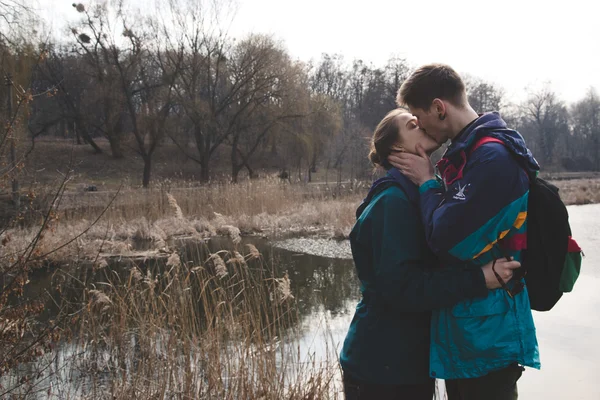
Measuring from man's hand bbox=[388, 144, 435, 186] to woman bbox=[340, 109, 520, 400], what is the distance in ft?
0.09

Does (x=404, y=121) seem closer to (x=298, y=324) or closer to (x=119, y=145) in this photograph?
(x=298, y=324)

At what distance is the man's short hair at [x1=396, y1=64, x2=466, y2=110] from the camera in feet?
5.99

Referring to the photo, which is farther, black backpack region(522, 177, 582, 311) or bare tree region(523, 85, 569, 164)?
bare tree region(523, 85, 569, 164)

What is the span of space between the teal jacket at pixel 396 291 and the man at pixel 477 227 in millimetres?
61

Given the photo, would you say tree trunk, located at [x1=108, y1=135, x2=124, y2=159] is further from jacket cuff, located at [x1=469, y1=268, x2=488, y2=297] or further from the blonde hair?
jacket cuff, located at [x1=469, y1=268, x2=488, y2=297]

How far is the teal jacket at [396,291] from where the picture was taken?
1.73m

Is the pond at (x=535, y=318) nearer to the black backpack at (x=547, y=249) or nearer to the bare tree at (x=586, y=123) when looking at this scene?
the black backpack at (x=547, y=249)

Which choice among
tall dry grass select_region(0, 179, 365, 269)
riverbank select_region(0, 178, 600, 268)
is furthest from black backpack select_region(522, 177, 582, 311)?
tall dry grass select_region(0, 179, 365, 269)

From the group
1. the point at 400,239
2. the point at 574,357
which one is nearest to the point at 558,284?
the point at 400,239

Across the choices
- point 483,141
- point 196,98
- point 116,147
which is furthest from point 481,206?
point 116,147

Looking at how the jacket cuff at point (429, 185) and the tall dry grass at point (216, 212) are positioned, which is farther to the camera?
the tall dry grass at point (216, 212)

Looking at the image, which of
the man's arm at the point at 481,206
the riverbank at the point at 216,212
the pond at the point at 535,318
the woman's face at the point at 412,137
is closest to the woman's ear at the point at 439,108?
the woman's face at the point at 412,137

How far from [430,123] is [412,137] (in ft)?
0.30

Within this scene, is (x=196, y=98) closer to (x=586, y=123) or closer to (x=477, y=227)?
(x=477, y=227)
